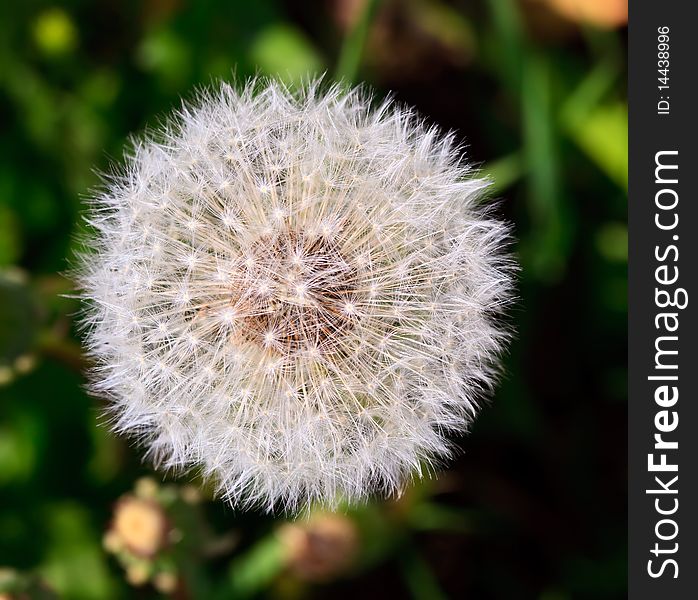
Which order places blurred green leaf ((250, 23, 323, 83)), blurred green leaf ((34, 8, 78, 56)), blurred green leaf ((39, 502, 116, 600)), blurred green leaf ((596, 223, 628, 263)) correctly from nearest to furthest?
blurred green leaf ((39, 502, 116, 600)), blurred green leaf ((34, 8, 78, 56)), blurred green leaf ((250, 23, 323, 83)), blurred green leaf ((596, 223, 628, 263))

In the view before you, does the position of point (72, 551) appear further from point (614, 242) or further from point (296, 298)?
point (614, 242)

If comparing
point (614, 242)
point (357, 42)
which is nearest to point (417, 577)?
point (614, 242)

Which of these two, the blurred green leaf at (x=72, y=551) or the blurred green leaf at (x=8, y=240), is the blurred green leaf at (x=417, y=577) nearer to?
the blurred green leaf at (x=72, y=551)

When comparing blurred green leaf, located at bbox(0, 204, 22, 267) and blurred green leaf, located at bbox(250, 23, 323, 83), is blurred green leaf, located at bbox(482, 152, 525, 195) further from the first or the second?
blurred green leaf, located at bbox(0, 204, 22, 267)

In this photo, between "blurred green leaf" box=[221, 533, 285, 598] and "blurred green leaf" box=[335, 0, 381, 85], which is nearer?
"blurred green leaf" box=[335, 0, 381, 85]

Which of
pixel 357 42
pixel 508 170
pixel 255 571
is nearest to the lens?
pixel 357 42

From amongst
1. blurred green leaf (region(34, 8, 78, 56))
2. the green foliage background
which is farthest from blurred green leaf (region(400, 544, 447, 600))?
blurred green leaf (region(34, 8, 78, 56))
